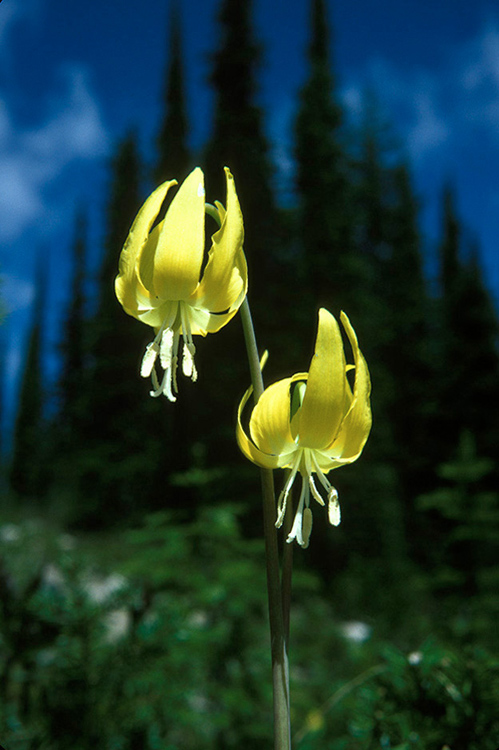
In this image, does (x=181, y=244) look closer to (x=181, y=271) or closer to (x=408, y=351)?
(x=181, y=271)

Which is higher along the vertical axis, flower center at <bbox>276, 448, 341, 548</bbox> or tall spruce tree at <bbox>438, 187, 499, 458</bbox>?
tall spruce tree at <bbox>438, 187, 499, 458</bbox>

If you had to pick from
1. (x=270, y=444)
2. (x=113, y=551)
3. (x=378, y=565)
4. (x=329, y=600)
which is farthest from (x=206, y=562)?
(x=113, y=551)

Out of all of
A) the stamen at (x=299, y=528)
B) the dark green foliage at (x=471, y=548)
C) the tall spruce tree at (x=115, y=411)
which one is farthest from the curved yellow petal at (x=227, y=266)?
the tall spruce tree at (x=115, y=411)

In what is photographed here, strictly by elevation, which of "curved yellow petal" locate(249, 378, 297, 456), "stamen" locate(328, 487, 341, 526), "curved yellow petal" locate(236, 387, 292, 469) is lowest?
"stamen" locate(328, 487, 341, 526)

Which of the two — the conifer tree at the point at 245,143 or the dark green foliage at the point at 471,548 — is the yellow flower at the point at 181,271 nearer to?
the dark green foliage at the point at 471,548

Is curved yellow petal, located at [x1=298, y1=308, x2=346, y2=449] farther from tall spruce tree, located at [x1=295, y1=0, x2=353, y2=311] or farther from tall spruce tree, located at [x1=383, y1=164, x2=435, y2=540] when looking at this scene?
tall spruce tree, located at [x1=383, y1=164, x2=435, y2=540]

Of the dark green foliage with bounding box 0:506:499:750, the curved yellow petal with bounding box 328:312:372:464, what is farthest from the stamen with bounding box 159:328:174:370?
the dark green foliage with bounding box 0:506:499:750

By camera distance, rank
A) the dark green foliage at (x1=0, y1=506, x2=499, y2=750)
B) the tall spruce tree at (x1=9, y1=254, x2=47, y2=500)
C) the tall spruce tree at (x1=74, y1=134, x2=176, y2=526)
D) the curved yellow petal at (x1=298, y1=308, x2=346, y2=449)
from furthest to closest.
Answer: the tall spruce tree at (x1=9, y1=254, x2=47, y2=500), the tall spruce tree at (x1=74, y1=134, x2=176, y2=526), the dark green foliage at (x1=0, y1=506, x2=499, y2=750), the curved yellow petal at (x1=298, y1=308, x2=346, y2=449)

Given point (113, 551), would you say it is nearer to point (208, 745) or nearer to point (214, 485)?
point (214, 485)

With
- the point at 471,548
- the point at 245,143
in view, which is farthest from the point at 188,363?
Answer: the point at 245,143
